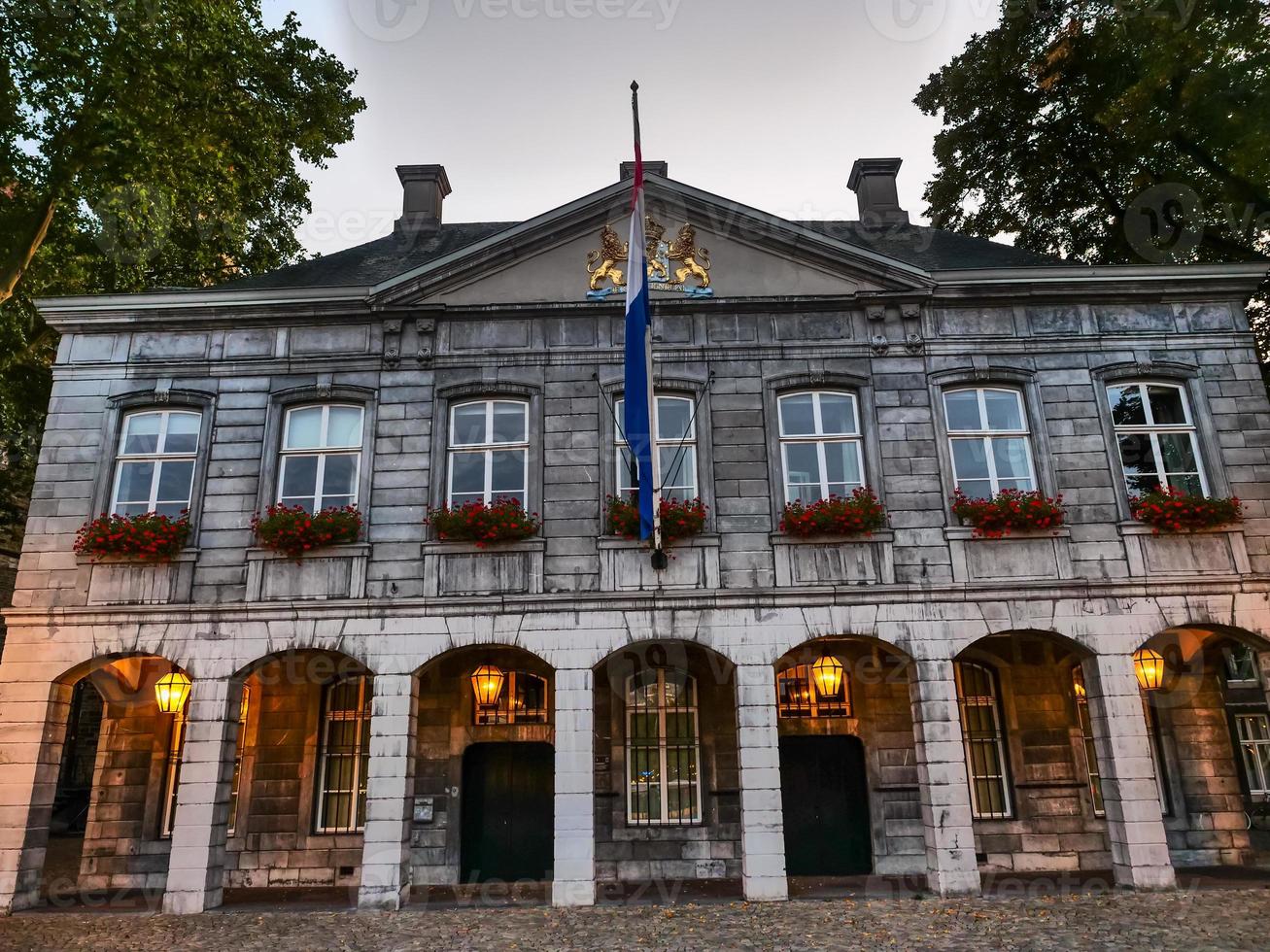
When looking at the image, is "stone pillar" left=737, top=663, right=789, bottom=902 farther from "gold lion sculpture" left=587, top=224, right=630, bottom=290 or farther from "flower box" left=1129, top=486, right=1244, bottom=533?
"gold lion sculpture" left=587, top=224, right=630, bottom=290

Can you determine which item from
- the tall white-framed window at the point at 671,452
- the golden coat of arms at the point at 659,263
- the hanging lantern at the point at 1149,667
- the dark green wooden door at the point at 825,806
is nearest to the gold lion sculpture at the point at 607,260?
the golden coat of arms at the point at 659,263

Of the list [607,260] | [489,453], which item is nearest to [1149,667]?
[607,260]

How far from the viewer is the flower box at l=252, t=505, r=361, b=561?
417 inches

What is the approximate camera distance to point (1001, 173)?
1714 centimetres

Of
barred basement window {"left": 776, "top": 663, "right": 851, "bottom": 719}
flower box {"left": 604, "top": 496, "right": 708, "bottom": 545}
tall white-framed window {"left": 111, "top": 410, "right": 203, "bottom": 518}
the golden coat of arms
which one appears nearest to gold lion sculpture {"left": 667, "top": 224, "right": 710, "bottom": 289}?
the golden coat of arms

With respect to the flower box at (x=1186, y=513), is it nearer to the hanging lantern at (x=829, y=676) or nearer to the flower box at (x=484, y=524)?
the hanging lantern at (x=829, y=676)

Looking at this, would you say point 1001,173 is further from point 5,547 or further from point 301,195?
point 5,547

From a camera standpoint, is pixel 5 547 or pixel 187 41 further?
pixel 5 547

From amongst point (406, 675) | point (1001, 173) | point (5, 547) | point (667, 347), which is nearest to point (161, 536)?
point (406, 675)

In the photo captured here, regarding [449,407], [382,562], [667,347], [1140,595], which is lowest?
[1140,595]

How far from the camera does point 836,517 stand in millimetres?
10531

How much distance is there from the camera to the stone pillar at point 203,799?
9719 millimetres

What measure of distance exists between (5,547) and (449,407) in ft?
54.0

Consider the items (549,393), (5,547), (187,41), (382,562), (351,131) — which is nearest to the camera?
(382,562)
